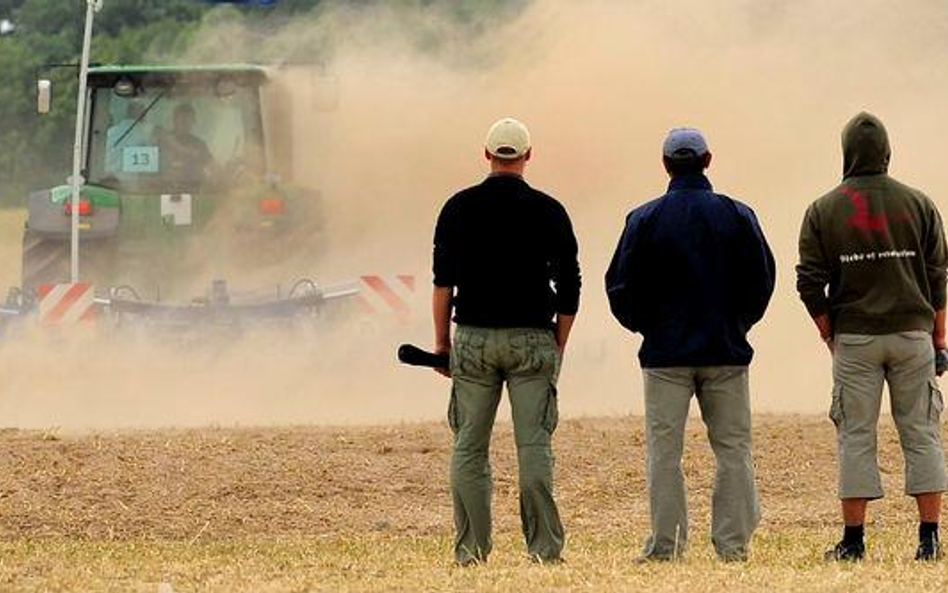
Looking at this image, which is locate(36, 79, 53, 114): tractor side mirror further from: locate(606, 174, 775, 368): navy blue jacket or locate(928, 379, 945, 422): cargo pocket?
locate(928, 379, 945, 422): cargo pocket

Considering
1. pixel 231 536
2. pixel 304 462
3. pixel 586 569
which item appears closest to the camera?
pixel 586 569

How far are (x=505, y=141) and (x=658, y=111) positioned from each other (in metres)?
15.4

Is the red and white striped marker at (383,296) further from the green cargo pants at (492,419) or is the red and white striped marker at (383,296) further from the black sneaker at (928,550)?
the black sneaker at (928,550)

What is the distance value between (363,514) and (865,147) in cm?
419

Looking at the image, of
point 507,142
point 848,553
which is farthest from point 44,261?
point 848,553

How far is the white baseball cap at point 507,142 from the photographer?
10.9m

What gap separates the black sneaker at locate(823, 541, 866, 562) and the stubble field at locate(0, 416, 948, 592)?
0.29ft

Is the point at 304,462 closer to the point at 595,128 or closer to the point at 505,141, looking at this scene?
the point at 505,141

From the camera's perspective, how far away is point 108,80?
2275 centimetres

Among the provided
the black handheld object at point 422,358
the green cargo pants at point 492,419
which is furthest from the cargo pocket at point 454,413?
the black handheld object at point 422,358

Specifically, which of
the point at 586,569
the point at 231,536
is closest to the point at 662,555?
the point at 586,569

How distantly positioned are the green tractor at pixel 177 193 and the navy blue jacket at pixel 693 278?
1165 cm

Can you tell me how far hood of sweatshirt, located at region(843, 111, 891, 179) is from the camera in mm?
11062

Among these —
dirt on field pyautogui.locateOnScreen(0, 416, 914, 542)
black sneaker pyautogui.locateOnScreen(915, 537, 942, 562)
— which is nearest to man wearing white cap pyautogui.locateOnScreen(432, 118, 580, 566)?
black sneaker pyautogui.locateOnScreen(915, 537, 942, 562)
